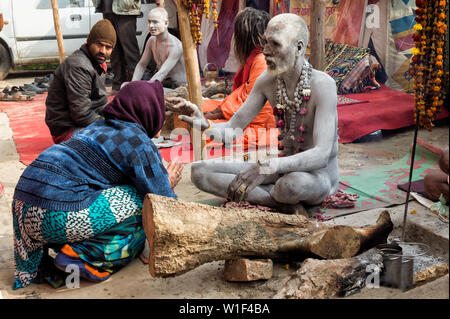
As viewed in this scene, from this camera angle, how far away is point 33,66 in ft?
35.2

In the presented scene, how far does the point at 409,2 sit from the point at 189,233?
5547mm

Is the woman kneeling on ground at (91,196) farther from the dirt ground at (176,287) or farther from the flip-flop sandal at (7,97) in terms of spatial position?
the flip-flop sandal at (7,97)

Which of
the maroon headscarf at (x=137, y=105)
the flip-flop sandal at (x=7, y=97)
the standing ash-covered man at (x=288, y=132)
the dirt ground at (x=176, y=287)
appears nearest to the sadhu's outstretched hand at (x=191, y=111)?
the standing ash-covered man at (x=288, y=132)

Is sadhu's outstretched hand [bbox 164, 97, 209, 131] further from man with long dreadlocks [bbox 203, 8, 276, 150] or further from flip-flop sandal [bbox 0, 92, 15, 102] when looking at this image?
flip-flop sandal [bbox 0, 92, 15, 102]

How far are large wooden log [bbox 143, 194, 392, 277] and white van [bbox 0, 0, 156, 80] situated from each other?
26.1 feet

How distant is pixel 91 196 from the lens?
2.92 m

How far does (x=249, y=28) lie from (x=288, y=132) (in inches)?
63.9

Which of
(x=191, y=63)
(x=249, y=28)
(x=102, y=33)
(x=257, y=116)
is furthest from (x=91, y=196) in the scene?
(x=257, y=116)

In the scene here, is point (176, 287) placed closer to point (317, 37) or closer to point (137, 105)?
point (137, 105)

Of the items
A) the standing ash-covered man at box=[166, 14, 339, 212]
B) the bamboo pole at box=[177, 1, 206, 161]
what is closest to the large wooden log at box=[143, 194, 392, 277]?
the standing ash-covered man at box=[166, 14, 339, 212]

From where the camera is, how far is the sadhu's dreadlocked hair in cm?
504

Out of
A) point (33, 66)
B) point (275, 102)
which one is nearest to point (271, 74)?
point (275, 102)

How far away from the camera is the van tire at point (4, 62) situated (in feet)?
34.4

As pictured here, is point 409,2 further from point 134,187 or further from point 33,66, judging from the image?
point 33,66
